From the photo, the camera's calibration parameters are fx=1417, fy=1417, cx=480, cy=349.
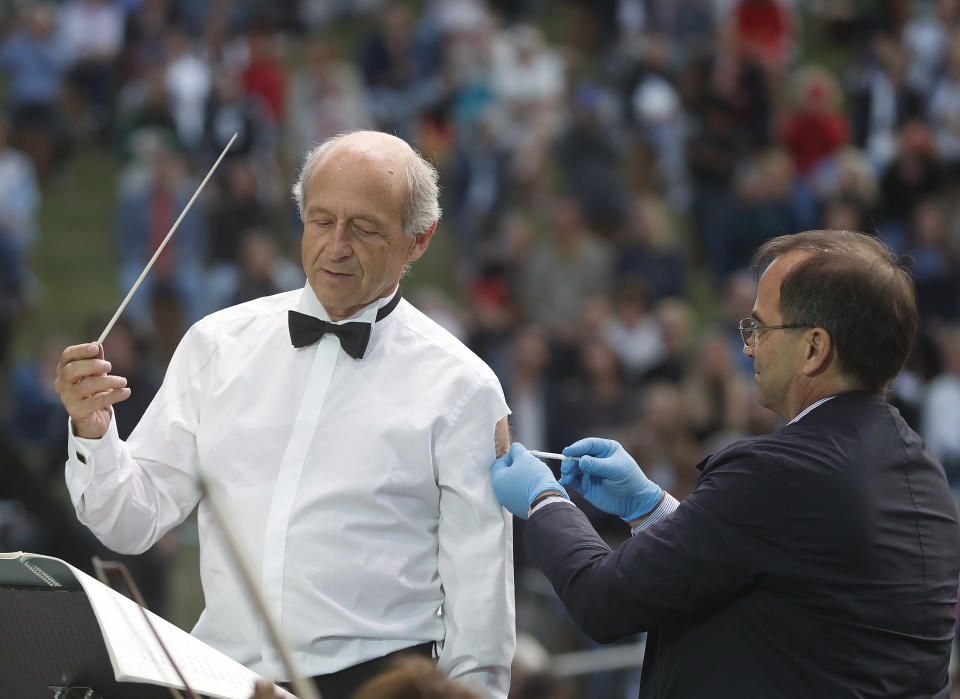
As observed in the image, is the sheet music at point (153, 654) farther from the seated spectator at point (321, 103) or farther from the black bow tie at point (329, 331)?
the seated spectator at point (321, 103)

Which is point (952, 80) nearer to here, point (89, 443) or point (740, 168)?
point (740, 168)

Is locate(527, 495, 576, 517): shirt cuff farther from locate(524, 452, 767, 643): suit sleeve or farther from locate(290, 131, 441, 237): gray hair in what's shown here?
locate(290, 131, 441, 237): gray hair

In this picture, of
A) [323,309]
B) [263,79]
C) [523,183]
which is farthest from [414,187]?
[263,79]

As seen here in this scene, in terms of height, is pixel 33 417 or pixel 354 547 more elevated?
pixel 354 547

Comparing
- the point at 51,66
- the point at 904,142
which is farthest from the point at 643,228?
the point at 51,66

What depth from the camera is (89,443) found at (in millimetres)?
2828

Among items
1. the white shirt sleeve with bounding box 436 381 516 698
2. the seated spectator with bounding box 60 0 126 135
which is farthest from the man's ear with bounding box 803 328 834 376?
the seated spectator with bounding box 60 0 126 135

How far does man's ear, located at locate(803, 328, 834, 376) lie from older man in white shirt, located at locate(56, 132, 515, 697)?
2.31 feet

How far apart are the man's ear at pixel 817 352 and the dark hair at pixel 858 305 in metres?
0.01

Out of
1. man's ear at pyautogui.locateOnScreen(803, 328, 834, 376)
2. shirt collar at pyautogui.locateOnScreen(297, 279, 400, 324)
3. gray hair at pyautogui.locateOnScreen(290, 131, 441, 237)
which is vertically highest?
gray hair at pyautogui.locateOnScreen(290, 131, 441, 237)

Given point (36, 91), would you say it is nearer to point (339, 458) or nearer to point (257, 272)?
point (257, 272)

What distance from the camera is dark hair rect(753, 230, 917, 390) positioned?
2.58m

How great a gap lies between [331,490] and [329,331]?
352mm

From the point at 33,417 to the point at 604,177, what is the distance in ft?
16.2
